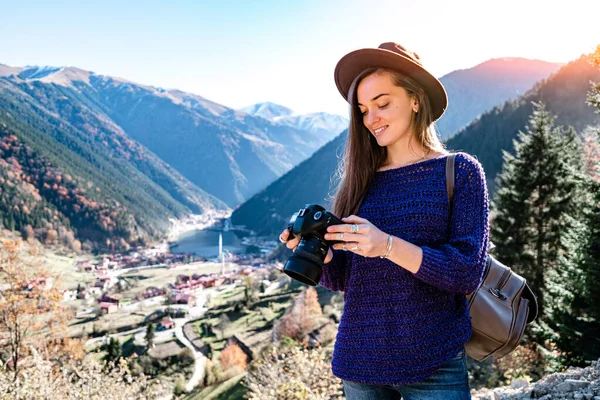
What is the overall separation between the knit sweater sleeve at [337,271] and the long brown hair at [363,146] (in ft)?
0.58

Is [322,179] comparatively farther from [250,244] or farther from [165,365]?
[165,365]

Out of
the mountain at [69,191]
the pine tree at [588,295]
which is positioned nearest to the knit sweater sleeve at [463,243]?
the pine tree at [588,295]

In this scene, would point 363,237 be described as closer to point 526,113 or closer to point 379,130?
point 379,130

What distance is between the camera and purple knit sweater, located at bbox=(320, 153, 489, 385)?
117 centimetres

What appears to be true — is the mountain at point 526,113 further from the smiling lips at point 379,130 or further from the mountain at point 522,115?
the smiling lips at point 379,130

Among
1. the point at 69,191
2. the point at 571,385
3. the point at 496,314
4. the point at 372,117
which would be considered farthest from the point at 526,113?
the point at 69,191

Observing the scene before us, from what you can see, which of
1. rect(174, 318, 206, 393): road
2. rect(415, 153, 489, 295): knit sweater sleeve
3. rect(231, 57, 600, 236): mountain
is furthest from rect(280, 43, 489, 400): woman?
rect(231, 57, 600, 236): mountain

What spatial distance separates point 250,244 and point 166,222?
117 ft

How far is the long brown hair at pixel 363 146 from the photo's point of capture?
1411 mm

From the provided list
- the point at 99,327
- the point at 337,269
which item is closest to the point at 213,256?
the point at 99,327

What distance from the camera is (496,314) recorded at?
1.44 meters

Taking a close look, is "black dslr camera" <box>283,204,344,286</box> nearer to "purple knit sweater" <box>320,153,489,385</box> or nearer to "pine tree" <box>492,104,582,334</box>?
"purple knit sweater" <box>320,153,489,385</box>

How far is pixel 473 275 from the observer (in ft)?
3.81

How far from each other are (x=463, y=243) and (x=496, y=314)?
0.45 meters
